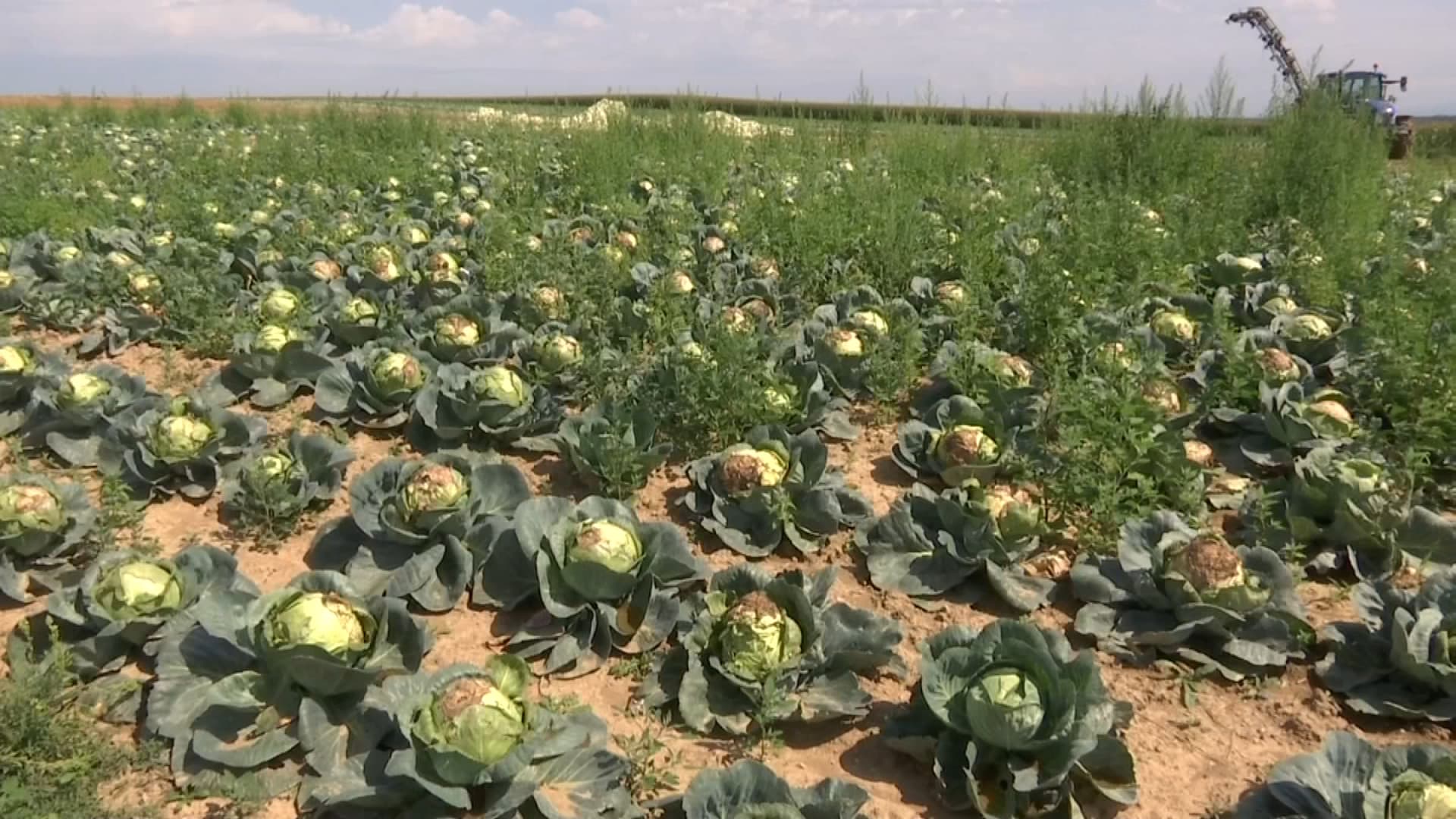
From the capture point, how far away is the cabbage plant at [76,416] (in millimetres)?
5340

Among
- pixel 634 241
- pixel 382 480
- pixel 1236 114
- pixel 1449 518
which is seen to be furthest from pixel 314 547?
pixel 1236 114

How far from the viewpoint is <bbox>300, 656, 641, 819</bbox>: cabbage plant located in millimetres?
2938

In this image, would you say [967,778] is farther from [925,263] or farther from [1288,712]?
[925,263]

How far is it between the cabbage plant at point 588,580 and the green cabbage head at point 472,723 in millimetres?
734

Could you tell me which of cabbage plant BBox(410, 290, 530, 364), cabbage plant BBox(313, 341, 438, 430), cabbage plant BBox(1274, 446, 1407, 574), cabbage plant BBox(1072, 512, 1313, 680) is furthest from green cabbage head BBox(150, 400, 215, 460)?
cabbage plant BBox(1274, 446, 1407, 574)

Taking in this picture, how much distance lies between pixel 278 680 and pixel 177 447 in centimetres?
207

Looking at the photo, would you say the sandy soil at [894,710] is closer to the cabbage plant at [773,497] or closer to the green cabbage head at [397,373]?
the cabbage plant at [773,497]

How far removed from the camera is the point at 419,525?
4.23 meters

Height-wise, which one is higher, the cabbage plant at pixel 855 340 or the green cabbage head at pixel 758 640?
the cabbage plant at pixel 855 340

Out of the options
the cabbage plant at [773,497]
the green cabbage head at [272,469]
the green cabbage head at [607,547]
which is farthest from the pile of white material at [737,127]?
the green cabbage head at [607,547]

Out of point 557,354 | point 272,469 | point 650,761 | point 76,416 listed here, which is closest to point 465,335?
point 557,354

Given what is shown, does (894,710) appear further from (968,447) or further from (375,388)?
(375,388)

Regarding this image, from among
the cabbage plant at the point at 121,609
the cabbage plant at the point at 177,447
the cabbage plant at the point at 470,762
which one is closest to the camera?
the cabbage plant at the point at 470,762

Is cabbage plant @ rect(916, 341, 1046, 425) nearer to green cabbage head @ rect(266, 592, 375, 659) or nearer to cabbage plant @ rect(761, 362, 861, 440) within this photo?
cabbage plant @ rect(761, 362, 861, 440)
